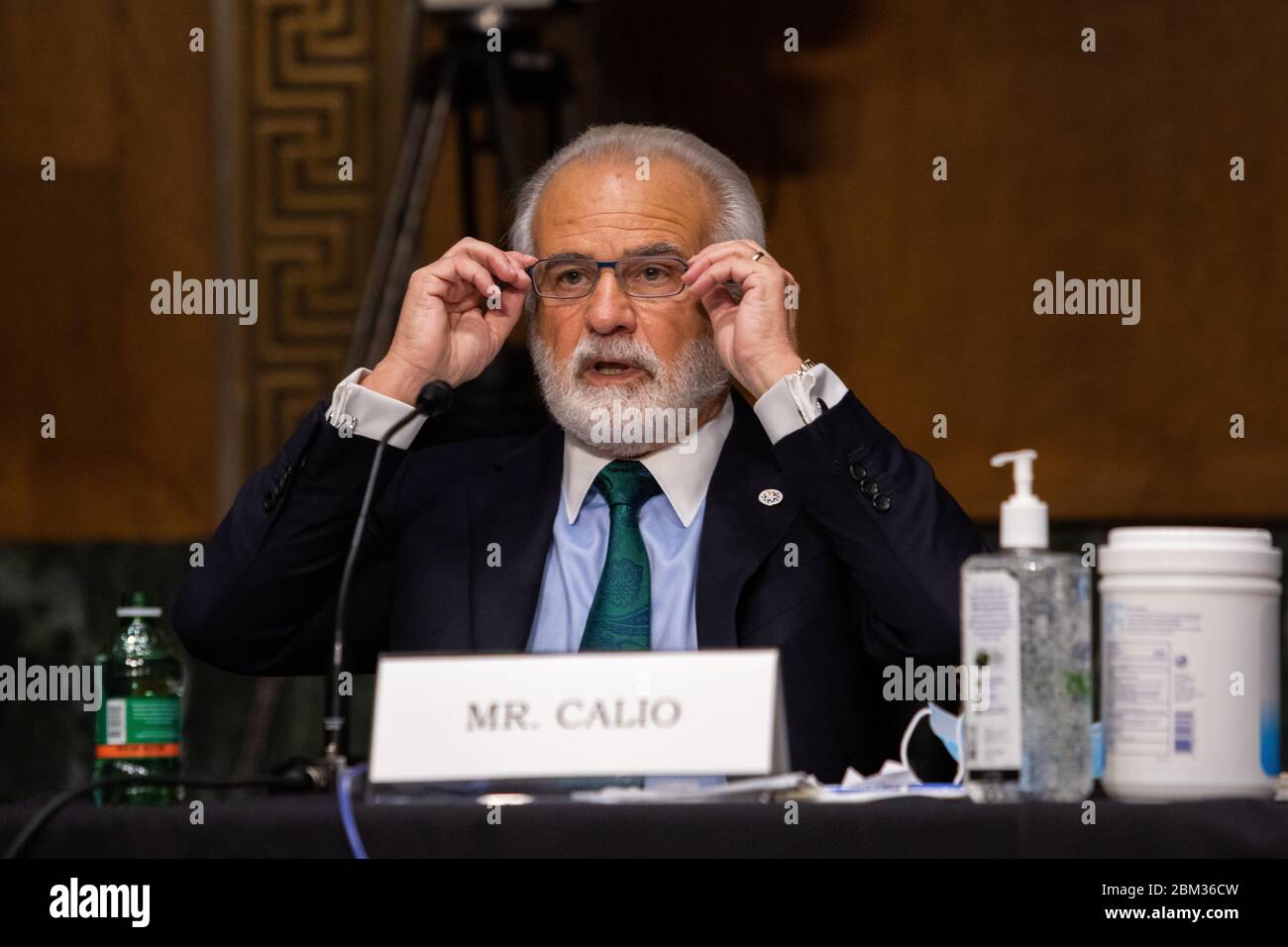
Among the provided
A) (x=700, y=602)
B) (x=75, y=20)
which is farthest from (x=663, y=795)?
(x=75, y=20)

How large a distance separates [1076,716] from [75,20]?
3.30m

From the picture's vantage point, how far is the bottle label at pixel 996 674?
128 centimetres

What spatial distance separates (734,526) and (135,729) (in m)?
0.89

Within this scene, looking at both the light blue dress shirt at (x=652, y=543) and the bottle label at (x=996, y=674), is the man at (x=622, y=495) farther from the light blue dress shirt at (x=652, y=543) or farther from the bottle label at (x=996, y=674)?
the bottle label at (x=996, y=674)

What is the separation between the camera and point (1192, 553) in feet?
4.30

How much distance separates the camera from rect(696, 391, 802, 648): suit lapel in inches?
83.0

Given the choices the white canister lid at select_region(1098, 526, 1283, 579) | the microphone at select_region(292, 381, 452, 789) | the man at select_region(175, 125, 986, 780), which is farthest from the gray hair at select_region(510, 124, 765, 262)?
the white canister lid at select_region(1098, 526, 1283, 579)

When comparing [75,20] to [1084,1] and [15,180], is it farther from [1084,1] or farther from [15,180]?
[1084,1]

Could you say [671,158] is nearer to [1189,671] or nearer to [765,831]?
[1189,671]

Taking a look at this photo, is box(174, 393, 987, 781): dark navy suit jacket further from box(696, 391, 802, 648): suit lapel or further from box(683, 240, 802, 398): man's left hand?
box(683, 240, 802, 398): man's left hand

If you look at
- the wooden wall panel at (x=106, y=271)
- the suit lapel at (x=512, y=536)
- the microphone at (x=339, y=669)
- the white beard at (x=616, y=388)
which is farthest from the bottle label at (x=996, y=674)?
the wooden wall panel at (x=106, y=271)

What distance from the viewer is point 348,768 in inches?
55.8

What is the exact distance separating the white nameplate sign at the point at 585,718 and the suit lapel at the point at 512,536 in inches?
32.1

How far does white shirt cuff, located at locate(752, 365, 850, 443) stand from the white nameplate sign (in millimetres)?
690
